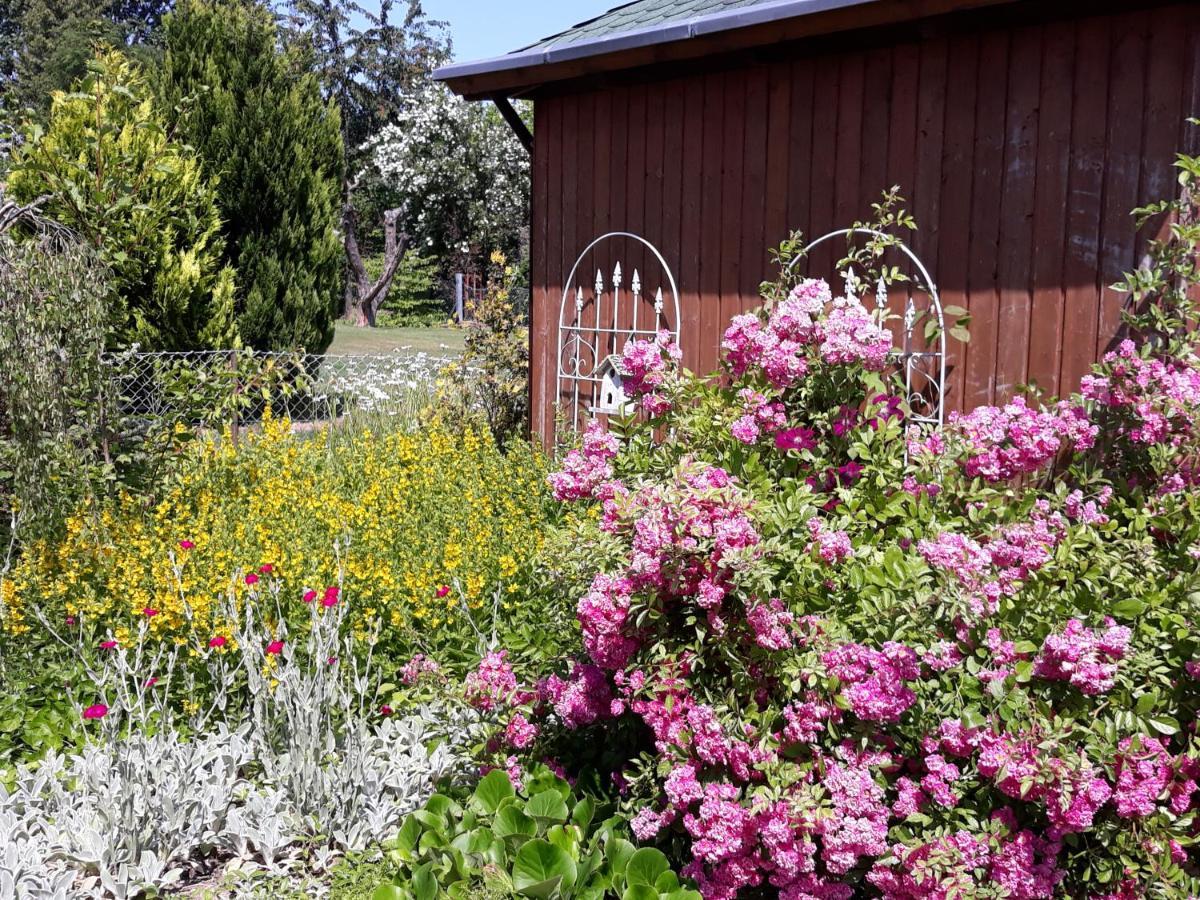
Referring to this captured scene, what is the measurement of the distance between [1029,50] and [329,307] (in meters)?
9.30

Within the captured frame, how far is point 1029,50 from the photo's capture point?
424 cm

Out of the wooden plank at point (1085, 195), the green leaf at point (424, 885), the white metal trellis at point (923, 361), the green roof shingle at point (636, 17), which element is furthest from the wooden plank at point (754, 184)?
the green leaf at point (424, 885)

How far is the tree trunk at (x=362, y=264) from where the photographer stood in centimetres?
2652

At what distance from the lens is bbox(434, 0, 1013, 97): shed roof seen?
4.22 m

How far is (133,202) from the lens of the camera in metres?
5.12

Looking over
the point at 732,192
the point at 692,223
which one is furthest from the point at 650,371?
the point at 692,223

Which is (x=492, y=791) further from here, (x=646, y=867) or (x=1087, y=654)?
(x=1087, y=654)

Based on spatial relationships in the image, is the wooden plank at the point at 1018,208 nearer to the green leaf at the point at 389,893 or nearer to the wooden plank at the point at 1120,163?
the wooden plank at the point at 1120,163

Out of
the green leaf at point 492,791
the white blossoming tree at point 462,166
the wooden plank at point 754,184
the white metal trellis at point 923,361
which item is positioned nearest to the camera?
the green leaf at point 492,791

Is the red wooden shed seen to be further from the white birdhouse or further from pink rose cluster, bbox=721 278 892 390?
pink rose cluster, bbox=721 278 892 390

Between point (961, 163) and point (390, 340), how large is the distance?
707 inches

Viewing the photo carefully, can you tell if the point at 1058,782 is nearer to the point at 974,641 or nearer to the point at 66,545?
the point at 974,641

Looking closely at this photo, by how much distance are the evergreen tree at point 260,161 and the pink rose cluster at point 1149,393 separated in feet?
30.8

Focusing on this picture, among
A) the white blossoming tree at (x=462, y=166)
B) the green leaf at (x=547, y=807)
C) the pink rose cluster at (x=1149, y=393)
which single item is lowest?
the green leaf at (x=547, y=807)
